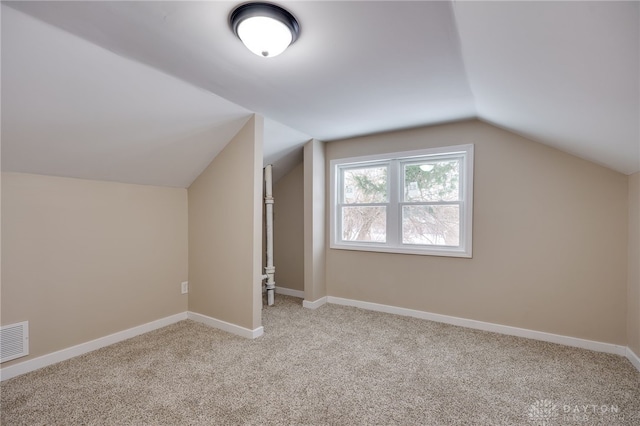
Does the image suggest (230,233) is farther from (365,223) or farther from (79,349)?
(365,223)

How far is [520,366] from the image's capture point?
2.28 meters

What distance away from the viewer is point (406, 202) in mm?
3490

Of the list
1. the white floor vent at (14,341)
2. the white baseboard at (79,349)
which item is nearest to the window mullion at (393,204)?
the white baseboard at (79,349)

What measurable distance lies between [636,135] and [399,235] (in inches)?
83.5

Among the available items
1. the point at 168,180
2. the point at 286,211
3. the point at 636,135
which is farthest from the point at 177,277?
the point at 636,135

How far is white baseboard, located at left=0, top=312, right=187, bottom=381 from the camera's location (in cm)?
212

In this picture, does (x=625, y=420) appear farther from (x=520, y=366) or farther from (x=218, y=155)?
Result: (x=218, y=155)

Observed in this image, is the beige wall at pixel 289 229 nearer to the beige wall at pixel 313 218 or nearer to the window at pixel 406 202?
the beige wall at pixel 313 218

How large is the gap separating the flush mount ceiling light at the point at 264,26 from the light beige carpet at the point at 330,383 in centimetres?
205

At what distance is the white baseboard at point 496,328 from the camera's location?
8.32ft

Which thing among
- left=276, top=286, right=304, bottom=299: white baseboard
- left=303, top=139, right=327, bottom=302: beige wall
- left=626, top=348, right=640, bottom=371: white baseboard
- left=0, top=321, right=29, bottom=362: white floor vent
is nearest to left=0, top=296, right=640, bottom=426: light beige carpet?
left=626, top=348, right=640, bottom=371: white baseboard

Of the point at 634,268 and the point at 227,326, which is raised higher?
the point at 634,268

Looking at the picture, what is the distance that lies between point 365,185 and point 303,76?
1.95 metres

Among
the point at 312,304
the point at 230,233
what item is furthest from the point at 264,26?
the point at 312,304
